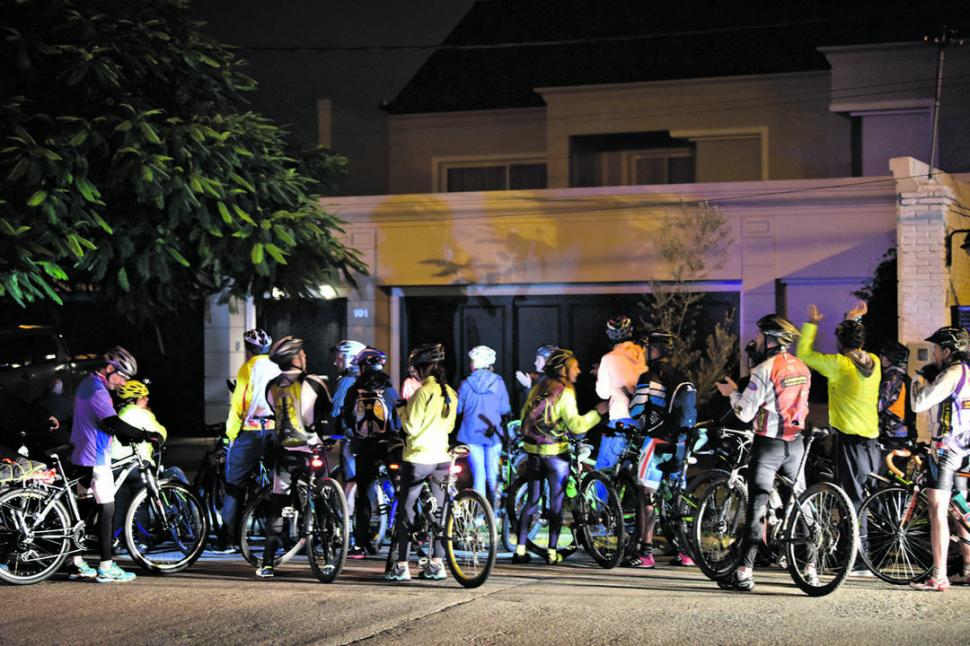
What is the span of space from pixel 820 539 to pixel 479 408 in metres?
3.36

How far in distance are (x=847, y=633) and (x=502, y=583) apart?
283 centimetres

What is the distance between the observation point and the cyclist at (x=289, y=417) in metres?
10.4

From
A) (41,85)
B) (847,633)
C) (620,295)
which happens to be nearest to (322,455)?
(847,633)

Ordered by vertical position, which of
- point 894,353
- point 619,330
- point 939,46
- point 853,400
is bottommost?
point 853,400

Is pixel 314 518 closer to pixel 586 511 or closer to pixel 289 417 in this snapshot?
pixel 289 417

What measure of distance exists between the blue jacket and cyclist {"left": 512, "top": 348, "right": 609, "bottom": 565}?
0.65m

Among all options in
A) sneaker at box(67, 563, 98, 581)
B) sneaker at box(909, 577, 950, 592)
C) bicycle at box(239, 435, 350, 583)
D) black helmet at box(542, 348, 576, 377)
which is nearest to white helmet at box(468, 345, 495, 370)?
black helmet at box(542, 348, 576, 377)

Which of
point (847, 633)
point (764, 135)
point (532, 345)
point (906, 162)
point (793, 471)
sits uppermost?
point (764, 135)

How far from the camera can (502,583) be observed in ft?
33.0

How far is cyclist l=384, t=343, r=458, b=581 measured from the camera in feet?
33.0

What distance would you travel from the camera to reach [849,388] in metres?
10.6

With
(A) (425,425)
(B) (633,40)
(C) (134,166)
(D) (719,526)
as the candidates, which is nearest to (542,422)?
(A) (425,425)

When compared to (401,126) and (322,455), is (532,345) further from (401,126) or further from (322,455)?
(322,455)

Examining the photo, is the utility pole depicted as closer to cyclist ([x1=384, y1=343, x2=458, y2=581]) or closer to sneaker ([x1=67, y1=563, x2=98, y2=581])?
cyclist ([x1=384, y1=343, x2=458, y2=581])
